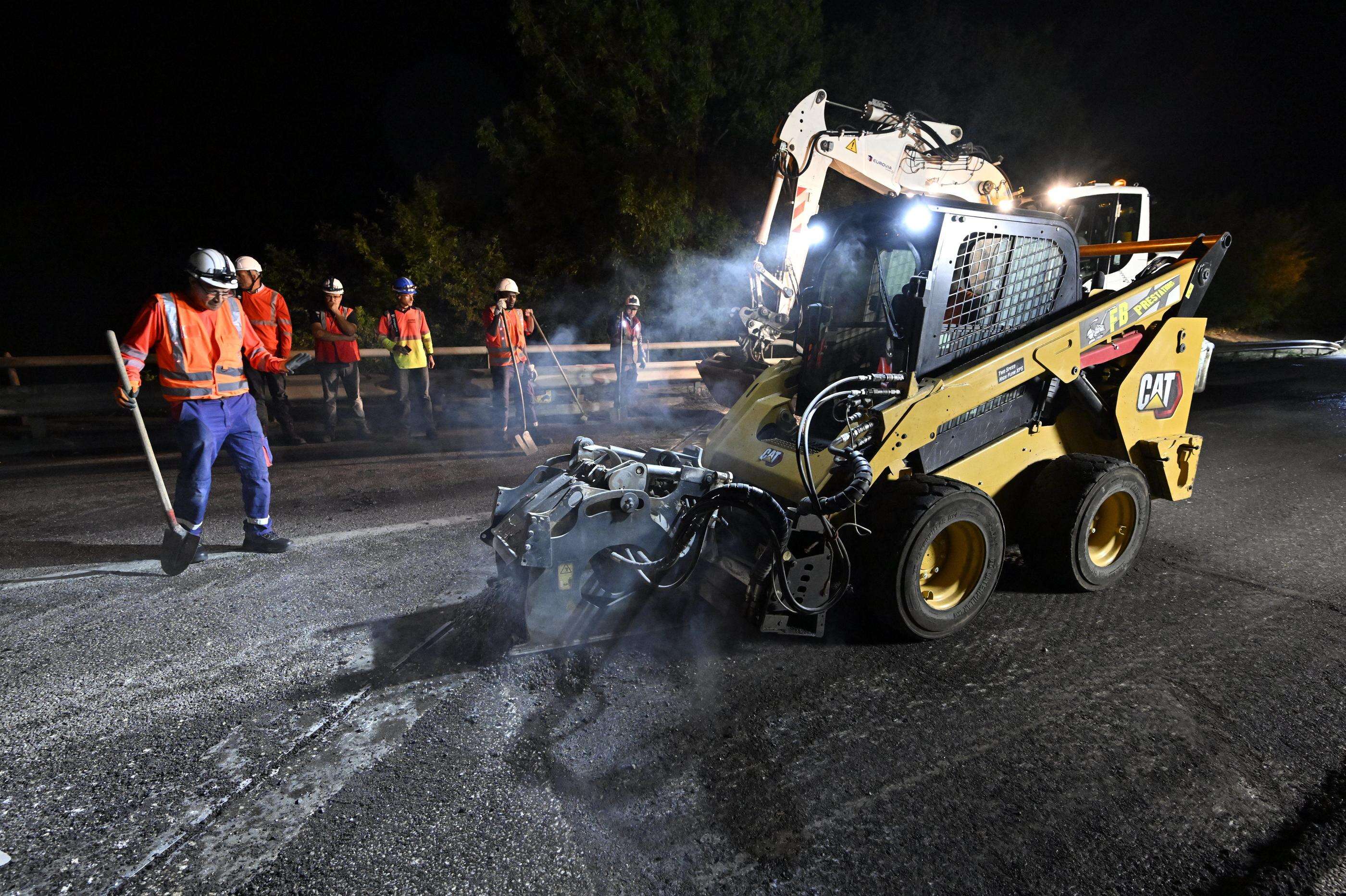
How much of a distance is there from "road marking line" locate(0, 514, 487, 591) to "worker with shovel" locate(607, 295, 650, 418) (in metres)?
4.72

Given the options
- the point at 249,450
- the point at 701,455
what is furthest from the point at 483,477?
the point at 701,455

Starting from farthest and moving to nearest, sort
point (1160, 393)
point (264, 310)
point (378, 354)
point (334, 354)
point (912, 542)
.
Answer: point (378, 354) < point (334, 354) < point (264, 310) < point (1160, 393) < point (912, 542)

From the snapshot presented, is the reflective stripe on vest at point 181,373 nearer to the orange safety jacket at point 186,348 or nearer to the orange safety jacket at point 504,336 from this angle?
the orange safety jacket at point 186,348

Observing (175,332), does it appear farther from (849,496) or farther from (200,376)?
Answer: (849,496)

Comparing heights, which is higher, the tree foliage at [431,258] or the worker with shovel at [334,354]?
the tree foliage at [431,258]

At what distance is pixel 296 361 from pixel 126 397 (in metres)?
1.05

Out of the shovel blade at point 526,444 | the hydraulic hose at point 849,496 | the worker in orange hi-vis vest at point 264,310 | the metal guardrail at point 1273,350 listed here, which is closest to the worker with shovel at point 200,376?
the worker in orange hi-vis vest at point 264,310

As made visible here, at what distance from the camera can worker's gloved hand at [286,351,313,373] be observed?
5.00 m

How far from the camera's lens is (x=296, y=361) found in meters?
Answer: 5.21

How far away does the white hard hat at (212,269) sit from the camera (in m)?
4.35

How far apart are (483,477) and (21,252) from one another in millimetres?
14724

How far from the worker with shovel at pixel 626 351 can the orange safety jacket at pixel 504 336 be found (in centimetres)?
174

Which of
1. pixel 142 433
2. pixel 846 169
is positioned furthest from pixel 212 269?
pixel 846 169

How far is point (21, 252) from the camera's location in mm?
14867
